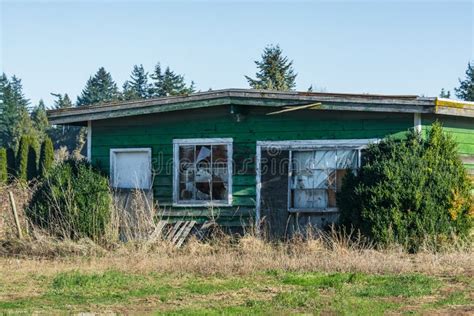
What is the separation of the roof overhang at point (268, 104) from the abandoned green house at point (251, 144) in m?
0.02

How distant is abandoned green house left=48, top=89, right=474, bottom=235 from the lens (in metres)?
14.5

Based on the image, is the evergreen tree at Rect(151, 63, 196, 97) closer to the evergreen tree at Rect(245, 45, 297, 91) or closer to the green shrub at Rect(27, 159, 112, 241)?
the evergreen tree at Rect(245, 45, 297, 91)

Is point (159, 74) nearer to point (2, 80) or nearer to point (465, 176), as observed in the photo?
point (2, 80)

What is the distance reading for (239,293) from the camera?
9.62 metres

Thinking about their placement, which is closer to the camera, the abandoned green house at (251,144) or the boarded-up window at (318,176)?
the abandoned green house at (251,144)

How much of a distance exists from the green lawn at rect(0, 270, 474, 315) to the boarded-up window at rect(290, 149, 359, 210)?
161 inches

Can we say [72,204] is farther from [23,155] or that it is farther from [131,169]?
[23,155]

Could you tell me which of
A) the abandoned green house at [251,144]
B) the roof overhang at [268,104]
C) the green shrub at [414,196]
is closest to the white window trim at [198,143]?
the abandoned green house at [251,144]

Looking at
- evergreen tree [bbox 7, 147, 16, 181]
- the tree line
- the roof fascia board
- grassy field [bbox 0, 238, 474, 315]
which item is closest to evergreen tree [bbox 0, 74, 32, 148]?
the tree line

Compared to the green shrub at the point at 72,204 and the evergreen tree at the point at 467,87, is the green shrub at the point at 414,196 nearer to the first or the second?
the green shrub at the point at 72,204

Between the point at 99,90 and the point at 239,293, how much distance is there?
267 feet

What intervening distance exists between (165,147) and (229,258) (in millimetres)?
4829

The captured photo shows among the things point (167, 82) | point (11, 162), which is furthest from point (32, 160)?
point (167, 82)

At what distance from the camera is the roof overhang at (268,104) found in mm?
13758
